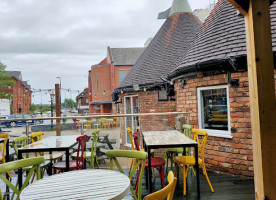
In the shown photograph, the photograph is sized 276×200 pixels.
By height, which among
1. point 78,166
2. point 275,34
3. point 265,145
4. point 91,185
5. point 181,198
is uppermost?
point 275,34

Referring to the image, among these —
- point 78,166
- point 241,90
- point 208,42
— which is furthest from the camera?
point 208,42

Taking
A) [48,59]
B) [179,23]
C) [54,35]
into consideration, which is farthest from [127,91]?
[48,59]

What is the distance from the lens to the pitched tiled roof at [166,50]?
891 cm

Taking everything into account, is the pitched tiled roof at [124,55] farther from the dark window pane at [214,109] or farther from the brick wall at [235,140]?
the brick wall at [235,140]

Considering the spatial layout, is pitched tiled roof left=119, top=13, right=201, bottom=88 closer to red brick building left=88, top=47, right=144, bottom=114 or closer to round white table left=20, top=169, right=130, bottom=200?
round white table left=20, top=169, right=130, bottom=200

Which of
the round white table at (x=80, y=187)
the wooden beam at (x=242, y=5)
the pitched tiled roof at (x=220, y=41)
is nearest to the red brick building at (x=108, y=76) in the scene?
the pitched tiled roof at (x=220, y=41)

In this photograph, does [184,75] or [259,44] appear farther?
[184,75]

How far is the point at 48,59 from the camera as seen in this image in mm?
60406

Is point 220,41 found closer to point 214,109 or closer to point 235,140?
point 214,109

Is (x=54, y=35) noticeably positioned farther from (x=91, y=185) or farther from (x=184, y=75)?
(x=91, y=185)

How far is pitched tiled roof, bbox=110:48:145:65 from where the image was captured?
2911 cm

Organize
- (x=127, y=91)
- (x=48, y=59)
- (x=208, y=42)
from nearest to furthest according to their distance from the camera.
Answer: (x=208, y=42)
(x=127, y=91)
(x=48, y=59)

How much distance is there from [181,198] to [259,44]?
261 centimetres

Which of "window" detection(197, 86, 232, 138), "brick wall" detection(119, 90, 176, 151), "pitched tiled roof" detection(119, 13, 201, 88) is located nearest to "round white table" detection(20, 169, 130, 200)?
"window" detection(197, 86, 232, 138)
